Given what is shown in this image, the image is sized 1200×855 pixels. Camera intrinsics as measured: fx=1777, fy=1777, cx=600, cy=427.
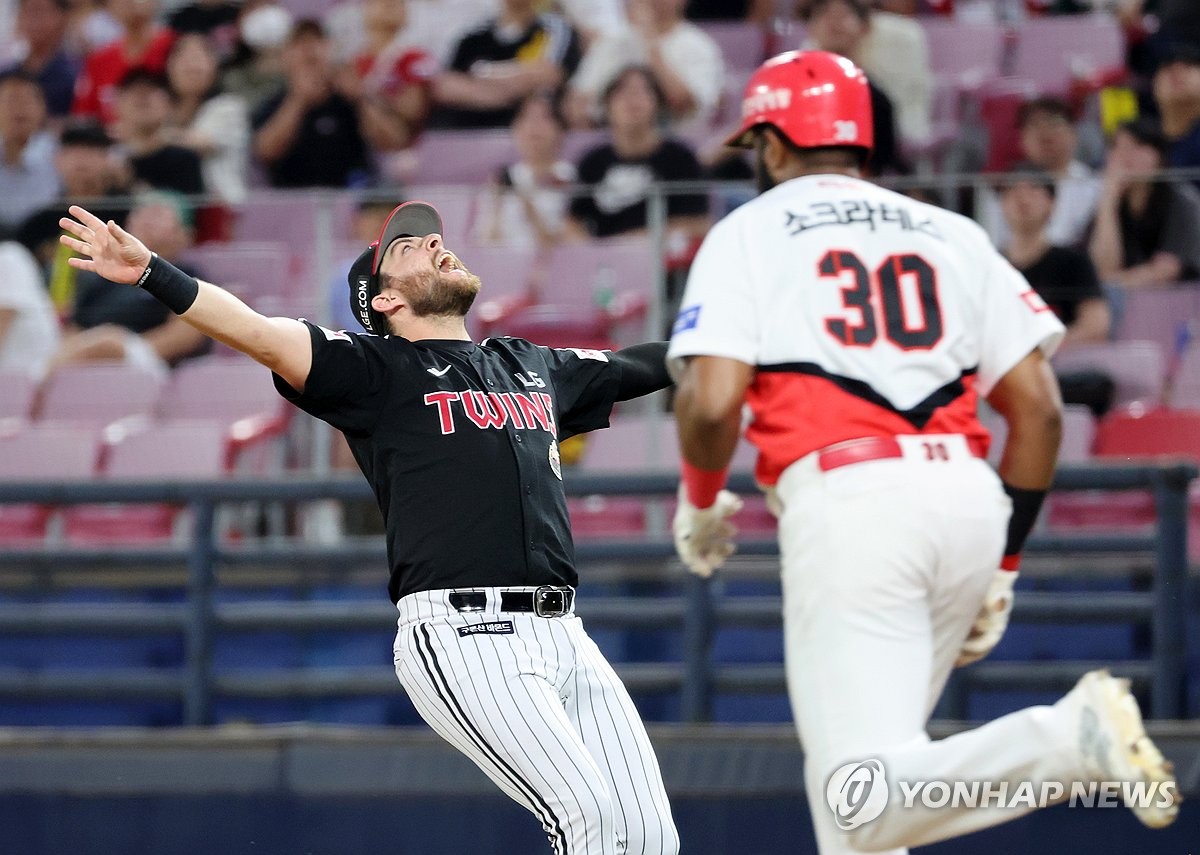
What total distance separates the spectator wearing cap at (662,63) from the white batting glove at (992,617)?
5.85 meters

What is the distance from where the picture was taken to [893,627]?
140 inches

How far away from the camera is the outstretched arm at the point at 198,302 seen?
411 cm

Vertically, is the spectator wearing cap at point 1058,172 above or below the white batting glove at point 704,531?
above

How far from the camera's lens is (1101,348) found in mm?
7137

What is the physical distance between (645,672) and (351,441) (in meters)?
2.31

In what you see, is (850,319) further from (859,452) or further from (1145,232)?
(1145,232)

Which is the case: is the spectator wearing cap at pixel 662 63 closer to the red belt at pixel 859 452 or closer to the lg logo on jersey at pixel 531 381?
the lg logo on jersey at pixel 531 381

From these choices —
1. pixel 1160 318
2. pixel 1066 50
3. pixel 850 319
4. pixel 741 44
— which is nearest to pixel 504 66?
pixel 741 44

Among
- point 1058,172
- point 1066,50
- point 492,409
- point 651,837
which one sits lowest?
point 651,837

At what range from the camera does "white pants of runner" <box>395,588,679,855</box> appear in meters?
4.07

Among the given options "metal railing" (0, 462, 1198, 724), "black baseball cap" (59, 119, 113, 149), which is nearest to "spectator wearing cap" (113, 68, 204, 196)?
"black baseball cap" (59, 119, 113, 149)

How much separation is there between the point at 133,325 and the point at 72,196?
122 centimetres

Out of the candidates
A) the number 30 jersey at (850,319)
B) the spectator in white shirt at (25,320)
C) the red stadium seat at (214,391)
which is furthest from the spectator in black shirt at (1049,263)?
the spectator in white shirt at (25,320)

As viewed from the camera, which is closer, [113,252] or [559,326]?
[113,252]
